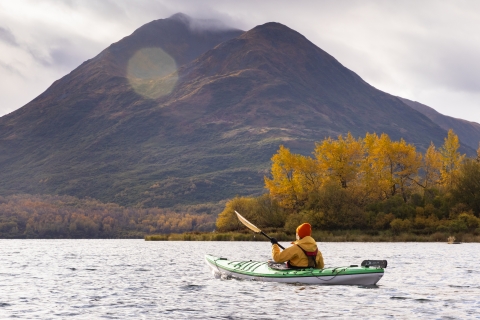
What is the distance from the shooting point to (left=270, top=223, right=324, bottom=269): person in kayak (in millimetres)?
27406

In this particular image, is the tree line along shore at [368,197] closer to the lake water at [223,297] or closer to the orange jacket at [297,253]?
the lake water at [223,297]

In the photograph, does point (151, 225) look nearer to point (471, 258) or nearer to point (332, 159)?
point (332, 159)

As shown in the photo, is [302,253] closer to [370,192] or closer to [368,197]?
[368,197]

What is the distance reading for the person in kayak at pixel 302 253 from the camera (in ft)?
89.9

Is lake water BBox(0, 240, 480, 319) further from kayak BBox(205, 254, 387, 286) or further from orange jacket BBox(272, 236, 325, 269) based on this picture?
orange jacket BBox(272, 236, 325, 269)

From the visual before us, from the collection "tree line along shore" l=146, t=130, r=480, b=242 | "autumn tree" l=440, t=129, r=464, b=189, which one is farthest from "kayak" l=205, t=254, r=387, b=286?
"autumn tree" l=440, t=129, r=464, b=189

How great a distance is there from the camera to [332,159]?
85.6 metres

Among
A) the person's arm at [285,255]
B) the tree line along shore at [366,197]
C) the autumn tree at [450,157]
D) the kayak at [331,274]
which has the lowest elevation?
the kayak at [331,274]

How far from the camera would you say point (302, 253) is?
1096 inches

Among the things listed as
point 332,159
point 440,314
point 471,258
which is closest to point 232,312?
point 440,314

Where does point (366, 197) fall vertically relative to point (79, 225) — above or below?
below

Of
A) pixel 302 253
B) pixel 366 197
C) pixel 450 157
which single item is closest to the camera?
pixel 302 253

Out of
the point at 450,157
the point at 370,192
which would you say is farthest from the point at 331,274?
the point at 450,157

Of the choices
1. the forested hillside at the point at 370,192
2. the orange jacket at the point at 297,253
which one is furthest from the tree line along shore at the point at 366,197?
the orange jacket at the point at 297,253
